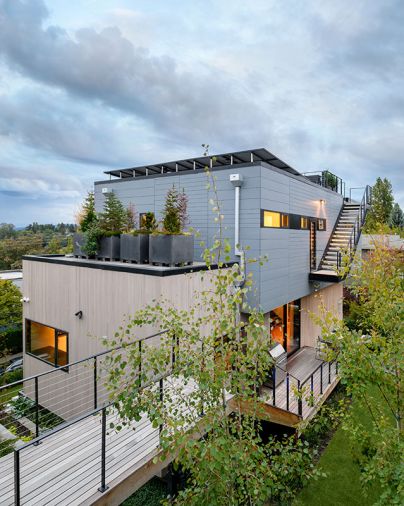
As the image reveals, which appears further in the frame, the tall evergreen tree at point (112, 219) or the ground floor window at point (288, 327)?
the ground floor window at point (288, 327)

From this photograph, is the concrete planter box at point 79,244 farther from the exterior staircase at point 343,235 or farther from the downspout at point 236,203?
the exterior staircase at point 343,235

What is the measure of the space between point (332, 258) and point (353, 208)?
4780 mm

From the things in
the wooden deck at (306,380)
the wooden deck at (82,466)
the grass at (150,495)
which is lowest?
the grass at (150,495)

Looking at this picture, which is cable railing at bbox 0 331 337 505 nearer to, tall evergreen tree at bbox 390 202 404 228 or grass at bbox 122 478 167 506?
grass at bbox 122 478 167 506

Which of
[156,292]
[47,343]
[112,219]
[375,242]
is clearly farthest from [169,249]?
[375,242]

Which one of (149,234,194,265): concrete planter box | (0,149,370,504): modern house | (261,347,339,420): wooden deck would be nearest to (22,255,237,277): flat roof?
(0,149,370,504): modern house

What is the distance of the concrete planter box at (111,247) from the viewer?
9.09m

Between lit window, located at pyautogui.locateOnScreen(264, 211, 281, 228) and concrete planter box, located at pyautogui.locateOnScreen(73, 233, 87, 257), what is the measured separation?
5811 mm

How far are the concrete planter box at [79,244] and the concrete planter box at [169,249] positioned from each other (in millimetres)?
2994

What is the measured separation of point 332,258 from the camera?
15.4 meters

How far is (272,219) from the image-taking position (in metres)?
10.8

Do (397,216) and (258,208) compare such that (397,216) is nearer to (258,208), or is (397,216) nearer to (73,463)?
(258,208)

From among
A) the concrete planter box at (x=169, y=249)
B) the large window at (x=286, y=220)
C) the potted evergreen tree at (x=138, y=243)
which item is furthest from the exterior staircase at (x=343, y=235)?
the potted evergreen tree at (x=138, y=243)

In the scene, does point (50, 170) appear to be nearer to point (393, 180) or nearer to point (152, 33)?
point (152, 33)
